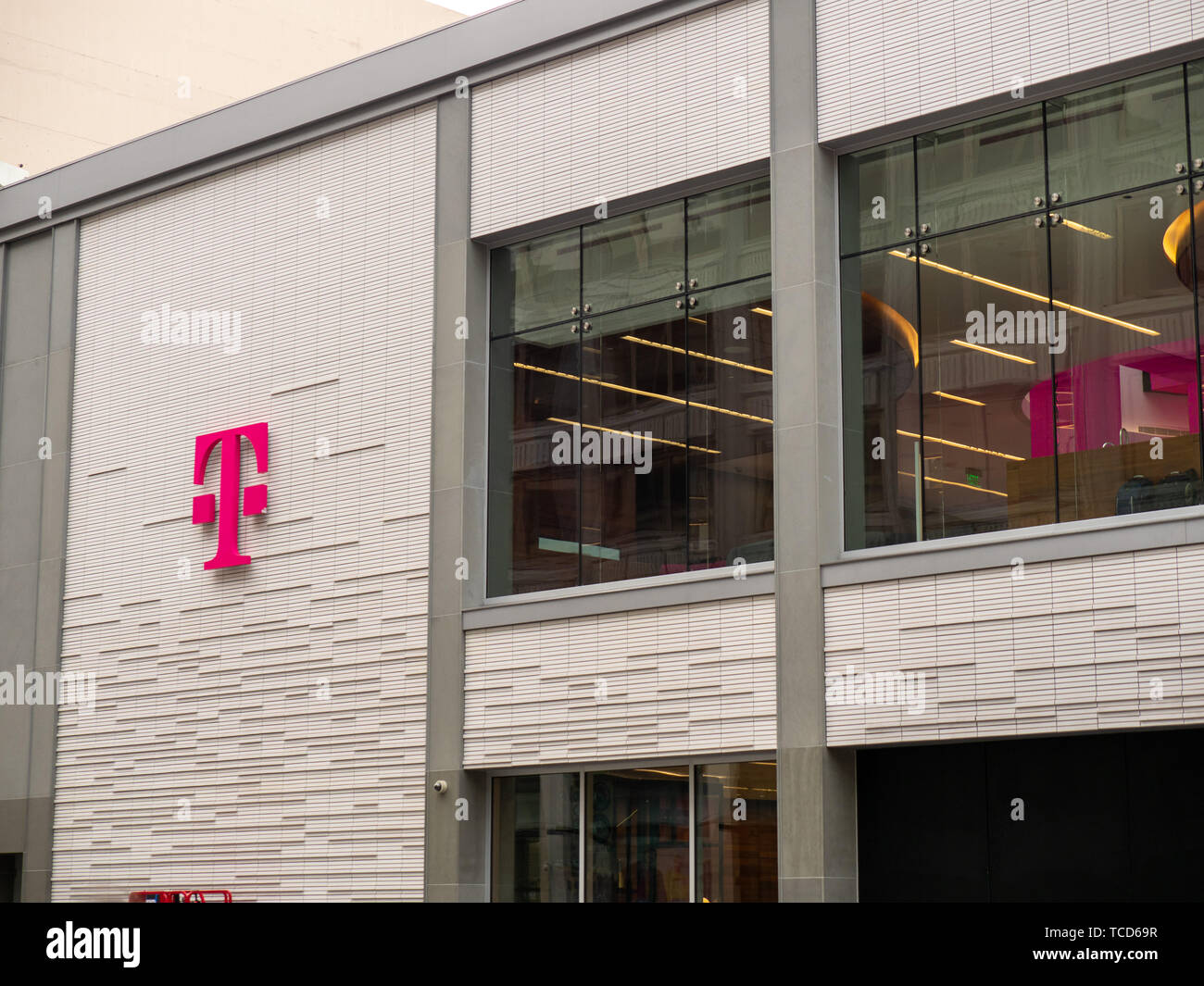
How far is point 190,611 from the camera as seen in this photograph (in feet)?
64.6

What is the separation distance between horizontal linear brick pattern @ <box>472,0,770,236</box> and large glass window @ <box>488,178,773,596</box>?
468 millimetres

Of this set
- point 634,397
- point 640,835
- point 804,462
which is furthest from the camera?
point 634,397

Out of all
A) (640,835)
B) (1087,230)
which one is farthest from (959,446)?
(640,835)

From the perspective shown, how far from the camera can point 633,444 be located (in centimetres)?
1677

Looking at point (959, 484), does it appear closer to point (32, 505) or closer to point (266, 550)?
point (266, 550)

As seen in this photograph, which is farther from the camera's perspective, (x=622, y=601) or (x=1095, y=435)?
(x=622, y=601)

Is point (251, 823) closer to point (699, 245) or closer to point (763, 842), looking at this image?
point (763, 842)

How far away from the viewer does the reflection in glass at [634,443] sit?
16328 mm

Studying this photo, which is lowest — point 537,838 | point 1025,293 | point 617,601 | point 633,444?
point 537,838

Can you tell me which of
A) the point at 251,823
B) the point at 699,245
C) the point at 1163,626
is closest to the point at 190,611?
the point at 251,823

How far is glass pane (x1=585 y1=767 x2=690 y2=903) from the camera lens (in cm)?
1534

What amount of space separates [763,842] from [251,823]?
6.94m

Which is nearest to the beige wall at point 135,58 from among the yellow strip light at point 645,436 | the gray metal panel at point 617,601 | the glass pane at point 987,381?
the yellow strip light at point 645,436

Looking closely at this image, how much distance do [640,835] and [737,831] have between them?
3.90 ft
